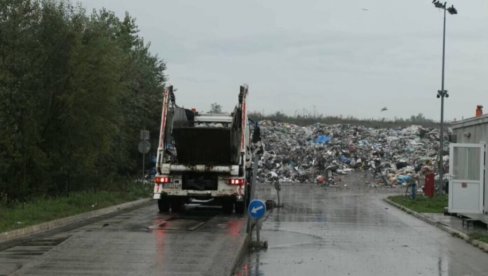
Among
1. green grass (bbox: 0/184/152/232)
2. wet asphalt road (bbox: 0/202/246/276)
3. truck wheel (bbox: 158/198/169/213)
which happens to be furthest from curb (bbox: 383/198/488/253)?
green grass (bbox: 0/184/152/232)

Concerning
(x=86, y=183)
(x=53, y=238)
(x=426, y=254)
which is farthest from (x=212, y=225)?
(x=86, y=183)

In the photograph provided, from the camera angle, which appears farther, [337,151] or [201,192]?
[337,151]

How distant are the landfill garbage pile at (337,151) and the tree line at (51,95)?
82.0 feet

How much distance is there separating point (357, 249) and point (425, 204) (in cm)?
1453

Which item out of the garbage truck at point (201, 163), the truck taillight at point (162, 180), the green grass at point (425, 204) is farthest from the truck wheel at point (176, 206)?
the green grass at point (425, 204)

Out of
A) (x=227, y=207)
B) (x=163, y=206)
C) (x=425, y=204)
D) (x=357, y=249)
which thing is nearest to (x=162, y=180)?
(x=163, y=206)

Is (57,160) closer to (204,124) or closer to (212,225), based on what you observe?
(204,124)

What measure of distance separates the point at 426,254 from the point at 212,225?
6139 millimetres

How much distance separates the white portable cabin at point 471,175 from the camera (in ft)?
62.6

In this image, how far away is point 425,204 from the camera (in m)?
27.5

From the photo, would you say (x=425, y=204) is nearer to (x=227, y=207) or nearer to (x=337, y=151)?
(x=227, y=207)

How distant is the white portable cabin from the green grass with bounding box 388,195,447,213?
4691mm

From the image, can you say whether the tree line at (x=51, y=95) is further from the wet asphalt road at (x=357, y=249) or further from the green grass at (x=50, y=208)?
the wet asphalt road at (x=357, y=249)

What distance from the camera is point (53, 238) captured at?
1402 centimetres
